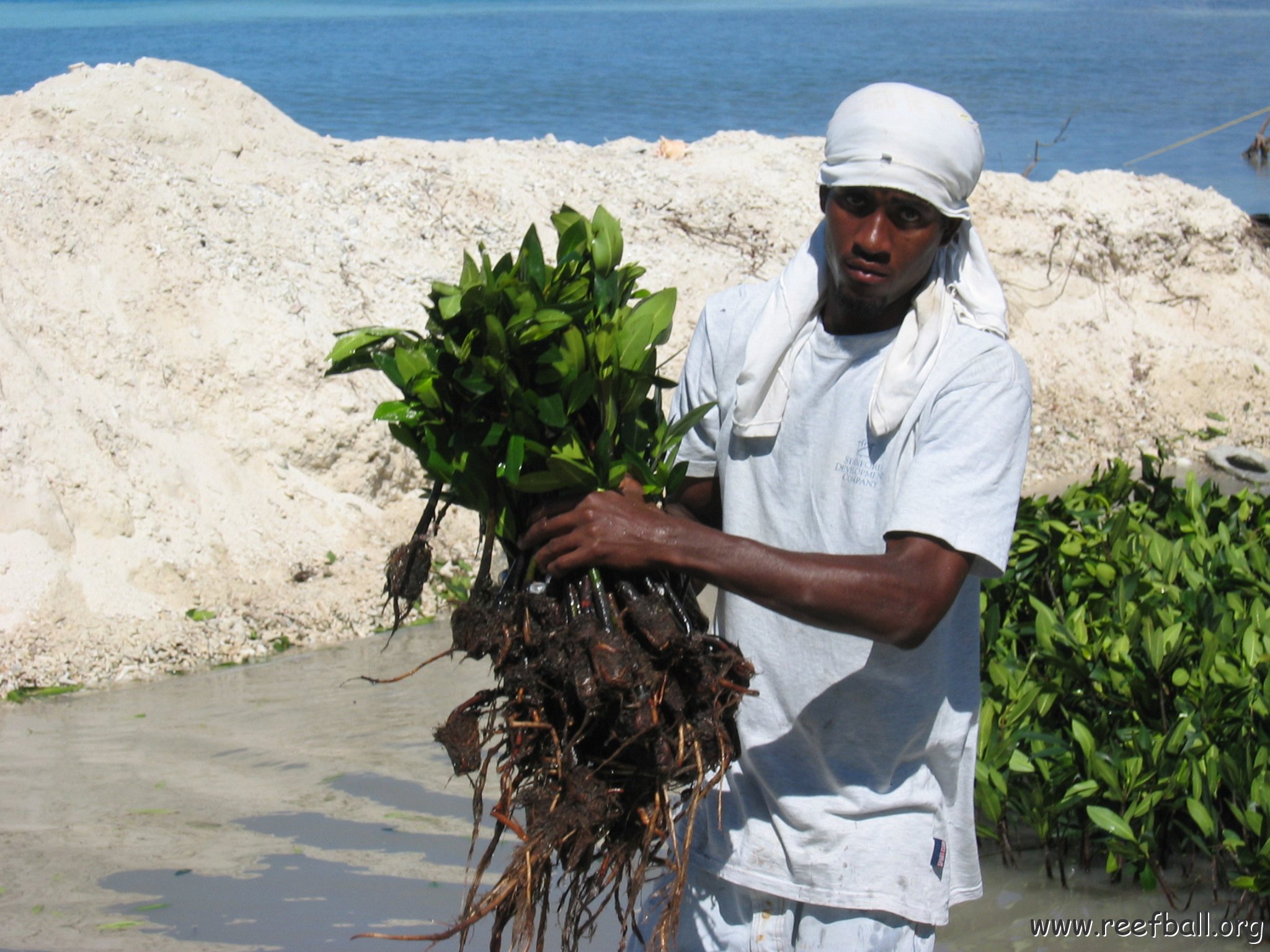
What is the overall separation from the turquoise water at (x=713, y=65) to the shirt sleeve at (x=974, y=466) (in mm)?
17296

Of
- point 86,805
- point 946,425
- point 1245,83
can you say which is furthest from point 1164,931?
point 1245,83

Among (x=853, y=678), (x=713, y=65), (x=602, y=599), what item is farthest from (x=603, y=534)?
(x=713, y=65)

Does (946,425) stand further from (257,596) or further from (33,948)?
(257,596)

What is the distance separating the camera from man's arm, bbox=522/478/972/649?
185 centimetres

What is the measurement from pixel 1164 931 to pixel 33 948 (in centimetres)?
303

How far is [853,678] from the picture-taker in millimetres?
2104

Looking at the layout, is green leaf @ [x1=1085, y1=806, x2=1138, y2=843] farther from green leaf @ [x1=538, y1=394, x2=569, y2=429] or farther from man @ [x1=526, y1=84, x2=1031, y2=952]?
green leaf @ [x1=538, y1=394, x2=569, y2=429]

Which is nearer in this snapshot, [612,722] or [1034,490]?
[612,722]

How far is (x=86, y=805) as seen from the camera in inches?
167

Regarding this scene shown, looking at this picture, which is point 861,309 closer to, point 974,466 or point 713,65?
point 974,466

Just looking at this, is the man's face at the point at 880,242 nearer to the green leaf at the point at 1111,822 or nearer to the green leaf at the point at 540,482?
the green leaf at the point at 540,482

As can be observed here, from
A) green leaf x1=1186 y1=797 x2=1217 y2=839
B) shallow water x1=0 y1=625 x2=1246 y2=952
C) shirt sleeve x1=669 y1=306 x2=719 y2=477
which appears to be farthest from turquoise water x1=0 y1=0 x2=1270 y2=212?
shirt sleeve x1=669 y1=306 x2=719 y2=477

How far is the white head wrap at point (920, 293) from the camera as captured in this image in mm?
2004

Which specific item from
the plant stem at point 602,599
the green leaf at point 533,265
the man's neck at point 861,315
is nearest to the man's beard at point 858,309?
the man's neck at point 861,315
